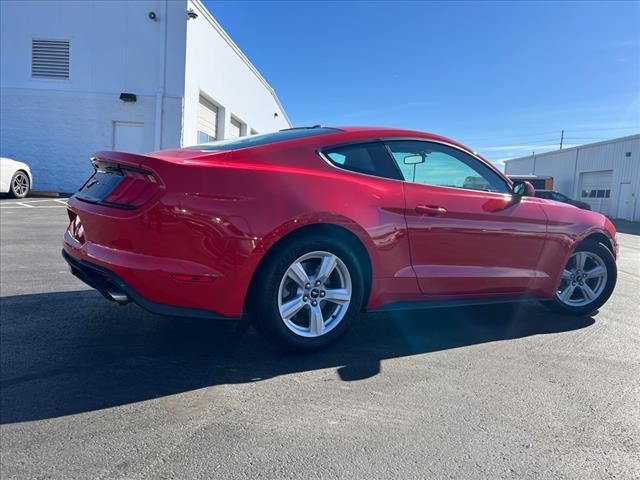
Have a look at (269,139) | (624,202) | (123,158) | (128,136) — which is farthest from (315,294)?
(624,202)

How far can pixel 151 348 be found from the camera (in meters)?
3.12

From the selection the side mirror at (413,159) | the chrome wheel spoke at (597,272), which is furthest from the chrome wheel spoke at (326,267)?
the chrome wheel spoke at (597,272)

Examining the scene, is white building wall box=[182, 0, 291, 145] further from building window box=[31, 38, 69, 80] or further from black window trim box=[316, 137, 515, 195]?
black window trim box=[316, 137, 515, 195]

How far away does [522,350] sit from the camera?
3410mm

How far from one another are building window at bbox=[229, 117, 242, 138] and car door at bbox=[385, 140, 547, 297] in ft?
64.4

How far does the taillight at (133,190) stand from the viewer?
2.63m

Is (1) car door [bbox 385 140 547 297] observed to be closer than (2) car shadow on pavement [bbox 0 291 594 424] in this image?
No

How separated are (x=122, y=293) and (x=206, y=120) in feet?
58.0

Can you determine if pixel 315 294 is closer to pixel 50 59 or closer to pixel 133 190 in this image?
pixel 133 190

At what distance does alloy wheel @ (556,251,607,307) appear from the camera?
14.0ft

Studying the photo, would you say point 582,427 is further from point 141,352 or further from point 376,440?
point 141,352

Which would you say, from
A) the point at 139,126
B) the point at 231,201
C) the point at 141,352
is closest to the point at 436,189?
the point at 231,201

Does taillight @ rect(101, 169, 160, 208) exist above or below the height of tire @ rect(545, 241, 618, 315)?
above

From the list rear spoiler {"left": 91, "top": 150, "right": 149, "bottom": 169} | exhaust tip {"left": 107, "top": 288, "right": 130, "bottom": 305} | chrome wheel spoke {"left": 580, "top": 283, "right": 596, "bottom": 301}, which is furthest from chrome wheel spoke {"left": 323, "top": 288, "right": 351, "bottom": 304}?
chrome wheel spoke {"left": 580, "top": 283, "right": 596, "bottom": 301}
